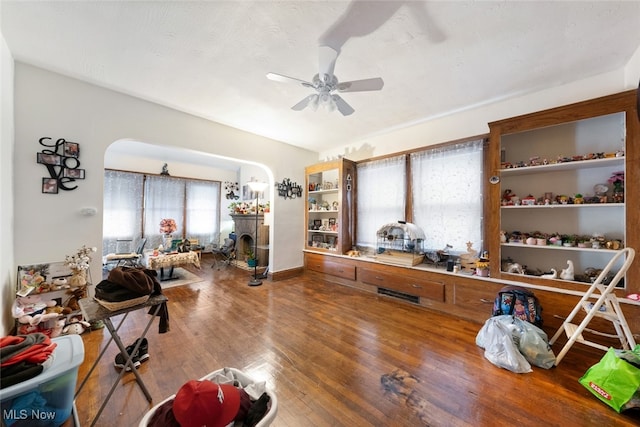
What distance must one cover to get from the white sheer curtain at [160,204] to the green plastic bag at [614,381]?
768 cm

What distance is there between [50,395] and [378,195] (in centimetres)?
398

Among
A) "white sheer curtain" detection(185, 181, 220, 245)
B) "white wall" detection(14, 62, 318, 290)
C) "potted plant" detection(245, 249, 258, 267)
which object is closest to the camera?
"white wall" detection(14, 62, 318, 290)

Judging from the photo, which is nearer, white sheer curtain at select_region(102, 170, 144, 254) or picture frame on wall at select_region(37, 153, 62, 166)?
picture frame on wall at select_region(37, 153, 62, 166)

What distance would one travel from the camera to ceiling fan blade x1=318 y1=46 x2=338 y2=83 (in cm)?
168

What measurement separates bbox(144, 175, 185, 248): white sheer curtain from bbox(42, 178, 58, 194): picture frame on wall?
155 inches

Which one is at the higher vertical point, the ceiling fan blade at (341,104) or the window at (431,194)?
the ceiling fan blade at (341,104)

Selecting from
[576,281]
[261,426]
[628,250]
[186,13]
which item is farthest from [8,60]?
[576,281]

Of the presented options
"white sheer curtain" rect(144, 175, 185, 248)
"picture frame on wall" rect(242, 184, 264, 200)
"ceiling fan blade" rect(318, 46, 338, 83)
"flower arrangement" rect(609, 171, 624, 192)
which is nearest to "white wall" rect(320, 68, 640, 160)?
"flower arrangement" rect(609, 171, 624, 192)

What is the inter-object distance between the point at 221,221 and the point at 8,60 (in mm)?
5291

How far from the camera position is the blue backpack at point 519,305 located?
211 centimetres

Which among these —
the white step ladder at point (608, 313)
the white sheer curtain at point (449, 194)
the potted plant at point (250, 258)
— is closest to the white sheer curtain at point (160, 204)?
the potted plant at point (250, 258)

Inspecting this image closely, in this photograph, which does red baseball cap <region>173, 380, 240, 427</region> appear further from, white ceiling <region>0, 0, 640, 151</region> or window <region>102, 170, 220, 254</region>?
window <region>102, 170, 220, 254</region>

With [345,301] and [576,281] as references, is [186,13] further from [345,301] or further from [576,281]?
[576,281]

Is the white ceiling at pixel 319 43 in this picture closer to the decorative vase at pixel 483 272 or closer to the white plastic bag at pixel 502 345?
the decorative vase at pixel 483 272
